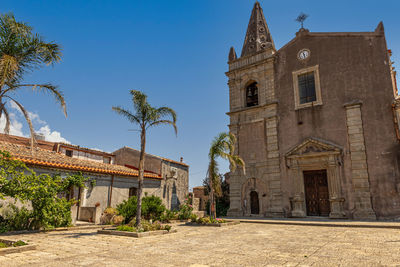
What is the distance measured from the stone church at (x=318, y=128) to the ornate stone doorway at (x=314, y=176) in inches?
2.3

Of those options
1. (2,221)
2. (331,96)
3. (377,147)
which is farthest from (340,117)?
(2,221)

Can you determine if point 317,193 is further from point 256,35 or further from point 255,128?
point 256,35

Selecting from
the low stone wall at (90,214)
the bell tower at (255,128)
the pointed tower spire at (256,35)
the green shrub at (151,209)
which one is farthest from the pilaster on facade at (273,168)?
the low stone wall at (90,214)

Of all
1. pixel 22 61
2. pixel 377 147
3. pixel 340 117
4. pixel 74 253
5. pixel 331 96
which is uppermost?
pixel 331 96

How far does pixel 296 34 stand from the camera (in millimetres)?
19656

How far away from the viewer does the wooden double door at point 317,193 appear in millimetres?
16594

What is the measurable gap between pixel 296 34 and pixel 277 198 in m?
11.6

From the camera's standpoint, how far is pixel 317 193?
16969 mm

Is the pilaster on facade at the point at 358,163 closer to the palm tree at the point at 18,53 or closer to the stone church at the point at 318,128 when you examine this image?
the stone church at the point at 318,128

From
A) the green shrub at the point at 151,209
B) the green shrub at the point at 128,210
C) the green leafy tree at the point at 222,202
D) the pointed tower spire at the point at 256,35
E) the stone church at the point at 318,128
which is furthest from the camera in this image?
the pointed tower spire at the point at 256,35

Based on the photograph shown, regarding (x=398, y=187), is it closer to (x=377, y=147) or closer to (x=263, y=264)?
(x=377, y=147)

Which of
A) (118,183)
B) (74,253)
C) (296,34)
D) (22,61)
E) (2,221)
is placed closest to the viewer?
(74,253)

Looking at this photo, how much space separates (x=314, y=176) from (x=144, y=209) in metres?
10.7

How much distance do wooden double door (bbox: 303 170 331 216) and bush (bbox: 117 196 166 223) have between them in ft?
30.2
